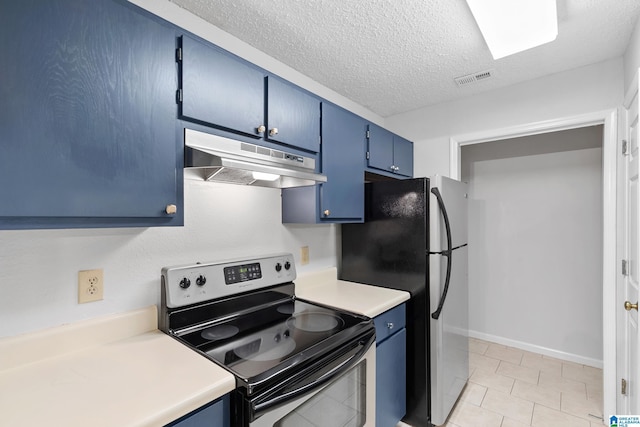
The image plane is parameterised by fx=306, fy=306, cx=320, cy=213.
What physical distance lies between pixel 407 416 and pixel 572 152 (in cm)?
276

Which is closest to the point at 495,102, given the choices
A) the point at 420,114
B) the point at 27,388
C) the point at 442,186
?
the point at 420,114

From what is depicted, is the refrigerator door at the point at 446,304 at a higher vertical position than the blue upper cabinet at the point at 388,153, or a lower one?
lower

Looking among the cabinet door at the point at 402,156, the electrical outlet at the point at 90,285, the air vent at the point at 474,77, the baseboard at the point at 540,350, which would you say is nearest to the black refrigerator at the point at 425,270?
the cabinet door at the point at 402,156

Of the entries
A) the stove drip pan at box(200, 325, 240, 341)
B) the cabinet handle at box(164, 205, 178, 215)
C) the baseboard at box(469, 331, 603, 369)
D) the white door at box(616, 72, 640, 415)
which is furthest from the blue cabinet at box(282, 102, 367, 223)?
the baseboard at box(469, 331, 603, 369)

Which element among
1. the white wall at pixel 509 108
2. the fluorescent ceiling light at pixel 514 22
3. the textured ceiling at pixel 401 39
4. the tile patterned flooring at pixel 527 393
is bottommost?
the tile patterned flooring at pixel 527 393

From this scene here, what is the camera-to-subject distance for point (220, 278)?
1.51 meters

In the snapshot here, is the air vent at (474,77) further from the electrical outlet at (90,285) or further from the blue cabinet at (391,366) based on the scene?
the electrical outlet at (90,285)

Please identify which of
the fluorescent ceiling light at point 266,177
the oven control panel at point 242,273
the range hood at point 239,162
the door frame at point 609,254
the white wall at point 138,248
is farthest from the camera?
the door frame at point 609,254

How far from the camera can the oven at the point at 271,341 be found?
1.02m

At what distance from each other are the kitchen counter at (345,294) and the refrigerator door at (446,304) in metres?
0.23

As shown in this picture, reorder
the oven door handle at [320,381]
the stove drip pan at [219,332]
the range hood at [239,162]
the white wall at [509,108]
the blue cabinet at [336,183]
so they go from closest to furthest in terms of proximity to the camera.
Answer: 1. the oven door handle at [320,381]
2. the range hood at [239,162]
3. the stove drip pan at [219,332]
4. the blue cabinet at [336,183]
5. the white wall at [509,108]

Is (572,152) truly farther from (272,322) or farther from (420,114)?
(272,322)

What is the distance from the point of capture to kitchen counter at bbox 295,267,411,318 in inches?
67.1

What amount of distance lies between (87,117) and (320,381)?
1.19 m
